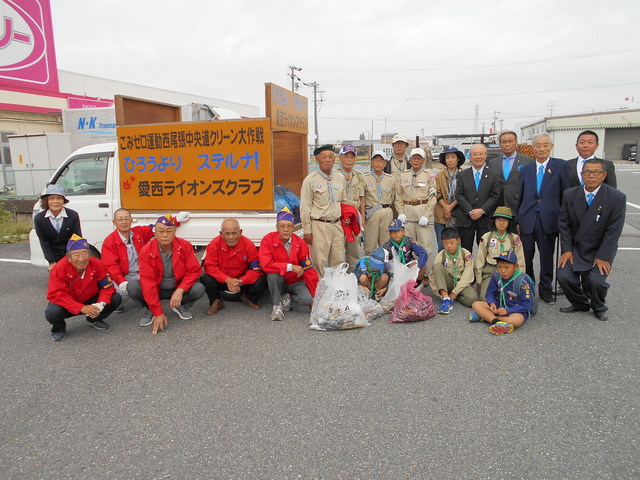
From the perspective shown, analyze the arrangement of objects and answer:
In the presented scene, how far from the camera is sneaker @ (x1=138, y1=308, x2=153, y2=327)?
448cm

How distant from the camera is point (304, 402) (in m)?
2.96

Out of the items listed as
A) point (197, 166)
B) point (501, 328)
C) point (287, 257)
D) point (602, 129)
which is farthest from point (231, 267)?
point (602, 129)

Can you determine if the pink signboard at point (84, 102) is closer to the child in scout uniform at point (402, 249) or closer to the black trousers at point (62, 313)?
the black trousers at point (62, 313)

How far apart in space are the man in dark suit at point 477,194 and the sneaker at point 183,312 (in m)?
3.38

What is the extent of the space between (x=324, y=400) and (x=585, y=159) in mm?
4027

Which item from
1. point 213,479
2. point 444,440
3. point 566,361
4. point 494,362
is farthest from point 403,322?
point 213,479

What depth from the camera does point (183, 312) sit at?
469cm

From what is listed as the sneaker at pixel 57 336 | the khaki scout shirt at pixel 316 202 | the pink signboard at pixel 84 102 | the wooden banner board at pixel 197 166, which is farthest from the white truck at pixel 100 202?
the pink signboard at pixel 84 102

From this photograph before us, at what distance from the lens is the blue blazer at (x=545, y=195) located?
15.7 feet

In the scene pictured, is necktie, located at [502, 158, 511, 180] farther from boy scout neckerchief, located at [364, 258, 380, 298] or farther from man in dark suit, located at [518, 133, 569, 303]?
boy scout neckerchief, located at [364, 258, 380, 298]

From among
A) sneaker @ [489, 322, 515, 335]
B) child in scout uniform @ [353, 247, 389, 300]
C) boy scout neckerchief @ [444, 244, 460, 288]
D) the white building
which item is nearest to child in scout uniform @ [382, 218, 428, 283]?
child in scout uniform @ [353, 247, 389, 300]

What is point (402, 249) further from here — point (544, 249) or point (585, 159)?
point (585, 159)

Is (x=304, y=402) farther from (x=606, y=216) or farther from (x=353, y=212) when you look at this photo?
(x=606, y=216)

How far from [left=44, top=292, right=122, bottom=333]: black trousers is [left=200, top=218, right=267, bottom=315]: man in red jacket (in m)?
0.90
